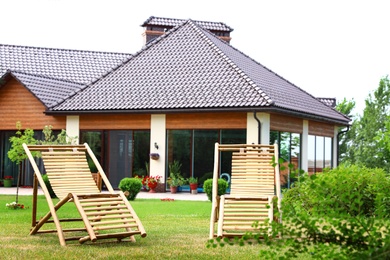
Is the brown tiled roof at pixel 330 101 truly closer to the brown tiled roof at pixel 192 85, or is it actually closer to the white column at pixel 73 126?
the brown tiled roof at pixel 192 85

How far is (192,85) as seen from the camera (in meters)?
25.8

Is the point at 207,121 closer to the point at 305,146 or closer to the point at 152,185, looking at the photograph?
the point at 152,185

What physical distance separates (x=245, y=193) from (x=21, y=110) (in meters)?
18.1

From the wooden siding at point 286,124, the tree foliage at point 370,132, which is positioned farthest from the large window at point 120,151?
the tree foliage at point 370,132

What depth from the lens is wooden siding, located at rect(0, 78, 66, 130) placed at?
2747 centimetres

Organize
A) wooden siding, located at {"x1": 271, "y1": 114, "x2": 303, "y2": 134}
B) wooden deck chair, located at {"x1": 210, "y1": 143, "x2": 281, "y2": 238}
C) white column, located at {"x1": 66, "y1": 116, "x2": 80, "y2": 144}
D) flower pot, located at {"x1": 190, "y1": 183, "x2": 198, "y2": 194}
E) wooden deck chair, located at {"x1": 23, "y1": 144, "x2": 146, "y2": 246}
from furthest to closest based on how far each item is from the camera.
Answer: white column, located at {"x1": 66, "y1": 116, "x2": 80, "y2": 144} → flower pot, located at {"x1": 190, "y1": 183, "x2": 198, "y2": 194} → wooden siding, located at {"x1": 271, "y1": 114, "x2": 303, "y2": 134} → wooden deck chair, located at {"x1": 210, "y1": 143, "x2": 281, "y2": 238} → wooden deck chair, located at {"x1": 23, "y1": 144, "x2": 146, "y2": 246}

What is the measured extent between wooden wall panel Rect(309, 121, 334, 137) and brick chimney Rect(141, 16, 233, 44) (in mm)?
8553

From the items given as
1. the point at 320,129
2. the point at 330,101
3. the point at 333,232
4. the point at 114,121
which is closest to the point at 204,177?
the point at 114,121

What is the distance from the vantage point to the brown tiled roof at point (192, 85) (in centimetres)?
2444

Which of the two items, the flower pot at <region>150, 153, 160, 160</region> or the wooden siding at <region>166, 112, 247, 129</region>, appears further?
the flower pot at <region>150, 153, 160, 160</region>

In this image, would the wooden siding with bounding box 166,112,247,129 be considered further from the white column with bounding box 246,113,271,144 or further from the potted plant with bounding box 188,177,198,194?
the potted plant with bounding box 188,177,198,194

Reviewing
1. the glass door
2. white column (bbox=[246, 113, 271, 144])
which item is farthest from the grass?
the glass door

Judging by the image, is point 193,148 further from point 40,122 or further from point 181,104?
point 40,122

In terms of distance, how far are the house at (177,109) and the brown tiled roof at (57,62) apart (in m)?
2.72
